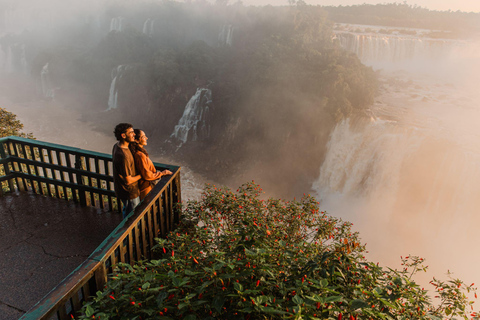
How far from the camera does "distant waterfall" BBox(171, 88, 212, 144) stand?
32.1 m

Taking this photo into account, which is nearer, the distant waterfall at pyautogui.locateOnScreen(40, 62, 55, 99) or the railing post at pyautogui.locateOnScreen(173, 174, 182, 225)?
the railing post at pyautogui.locateOnScreen(173, 174, 182, 225)

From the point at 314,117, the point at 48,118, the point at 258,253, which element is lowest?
the point at 48,118

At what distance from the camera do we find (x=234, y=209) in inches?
186

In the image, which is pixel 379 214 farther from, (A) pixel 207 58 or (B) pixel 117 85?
(B) pixel 117 85

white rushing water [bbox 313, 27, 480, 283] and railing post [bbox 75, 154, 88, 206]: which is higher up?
railing post [bbox 75, 154, 88, 206]

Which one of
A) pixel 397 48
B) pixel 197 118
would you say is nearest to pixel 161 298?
pixel 197 118

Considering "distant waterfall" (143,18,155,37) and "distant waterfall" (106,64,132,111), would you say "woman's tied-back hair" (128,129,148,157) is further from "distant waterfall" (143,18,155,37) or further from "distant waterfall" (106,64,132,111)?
"distant waterfall" (143,18,155,37)

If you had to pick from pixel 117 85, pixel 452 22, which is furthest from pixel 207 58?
pixel 452 22

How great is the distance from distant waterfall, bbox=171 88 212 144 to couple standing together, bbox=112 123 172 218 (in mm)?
28096

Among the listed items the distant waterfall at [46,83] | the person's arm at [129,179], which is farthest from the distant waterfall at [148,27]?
the person's arm at [129,179]

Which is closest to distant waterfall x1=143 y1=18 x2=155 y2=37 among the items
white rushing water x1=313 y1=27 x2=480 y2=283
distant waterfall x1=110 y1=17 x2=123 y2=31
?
distant waterfall x1=110 y1=17 x2=123 y2=31

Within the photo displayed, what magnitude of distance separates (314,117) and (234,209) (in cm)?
2330

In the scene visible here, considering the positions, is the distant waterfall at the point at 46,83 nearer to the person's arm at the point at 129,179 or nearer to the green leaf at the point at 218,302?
the person's arm at the point at 129,179

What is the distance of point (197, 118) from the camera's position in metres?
32.2
